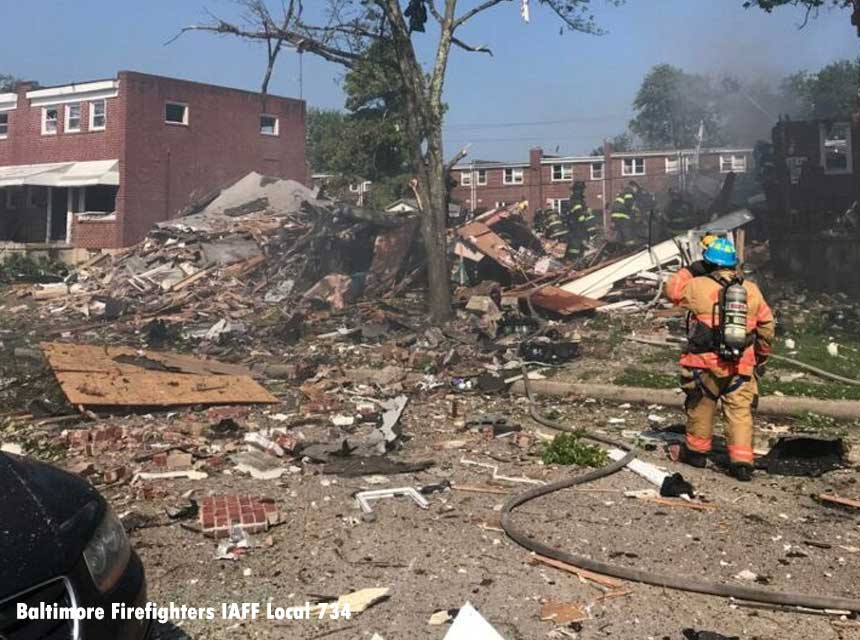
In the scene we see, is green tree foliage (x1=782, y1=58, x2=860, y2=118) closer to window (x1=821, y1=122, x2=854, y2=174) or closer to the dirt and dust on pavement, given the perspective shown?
window (x1=821, y1=122, x2=854, y2=174)

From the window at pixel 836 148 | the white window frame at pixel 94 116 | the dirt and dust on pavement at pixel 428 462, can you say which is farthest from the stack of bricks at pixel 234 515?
the white window frame at pixel 94 116

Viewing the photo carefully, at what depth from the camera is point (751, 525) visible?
15.2 ft

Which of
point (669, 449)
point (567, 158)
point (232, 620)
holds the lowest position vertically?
point (232, 620)

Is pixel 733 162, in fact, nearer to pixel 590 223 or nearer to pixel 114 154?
pixel 590 223

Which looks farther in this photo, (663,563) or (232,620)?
(663,563)

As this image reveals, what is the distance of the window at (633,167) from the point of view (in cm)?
5188

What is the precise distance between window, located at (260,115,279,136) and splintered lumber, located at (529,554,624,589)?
33.4 metres

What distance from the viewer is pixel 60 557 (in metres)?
2.40

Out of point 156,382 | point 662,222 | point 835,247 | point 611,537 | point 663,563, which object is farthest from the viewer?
point 662,222

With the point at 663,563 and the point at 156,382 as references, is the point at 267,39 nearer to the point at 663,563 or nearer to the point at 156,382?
the point at 156,382

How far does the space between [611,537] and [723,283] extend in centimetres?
242

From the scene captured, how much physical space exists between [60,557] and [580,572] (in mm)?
2558

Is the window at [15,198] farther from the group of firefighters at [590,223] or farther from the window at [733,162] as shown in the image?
the window at [733,162]

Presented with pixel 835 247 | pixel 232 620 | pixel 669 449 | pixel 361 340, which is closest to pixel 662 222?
pixel 835 247
